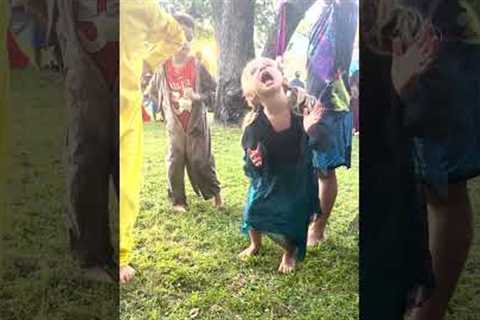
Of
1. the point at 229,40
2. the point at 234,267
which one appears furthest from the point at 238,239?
the point at 229,40

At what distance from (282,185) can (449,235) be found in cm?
77

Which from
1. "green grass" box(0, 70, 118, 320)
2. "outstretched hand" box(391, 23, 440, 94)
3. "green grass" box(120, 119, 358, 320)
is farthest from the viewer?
"green grass" box(0, 70, 118, 320)

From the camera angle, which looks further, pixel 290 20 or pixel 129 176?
pixel 129 176

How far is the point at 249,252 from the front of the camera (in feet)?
11.8

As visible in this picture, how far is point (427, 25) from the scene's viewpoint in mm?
3426

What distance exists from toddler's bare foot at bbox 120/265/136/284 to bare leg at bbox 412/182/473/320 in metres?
1.37

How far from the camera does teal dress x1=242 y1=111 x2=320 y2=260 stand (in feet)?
11.7

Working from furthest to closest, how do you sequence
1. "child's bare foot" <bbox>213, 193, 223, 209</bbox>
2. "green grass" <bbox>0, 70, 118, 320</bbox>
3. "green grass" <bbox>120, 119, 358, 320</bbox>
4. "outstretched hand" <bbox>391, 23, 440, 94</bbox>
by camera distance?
"green grass" <bbox>0, 70, 118, 320</bbox> → "child's bare foot" <bbox>213, 193, 223, 209</bbox> → "green grass" <bbox>120, 119, 358, 320</bbox> → "outstretched hand" <bbox>391, 23, 440, 94</bbox>

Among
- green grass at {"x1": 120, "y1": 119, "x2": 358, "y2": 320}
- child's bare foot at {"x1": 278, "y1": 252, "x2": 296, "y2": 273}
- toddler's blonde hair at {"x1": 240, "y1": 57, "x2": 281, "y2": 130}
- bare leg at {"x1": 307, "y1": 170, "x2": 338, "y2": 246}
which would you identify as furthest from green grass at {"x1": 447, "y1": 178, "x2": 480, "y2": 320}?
toddler's blonde hair at {"x1": 240, "y1": 57, "x2": 281, "y2": 130}

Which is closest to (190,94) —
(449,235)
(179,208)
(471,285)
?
(179,208)

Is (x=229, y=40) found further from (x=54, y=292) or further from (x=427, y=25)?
(x=54, y=292)

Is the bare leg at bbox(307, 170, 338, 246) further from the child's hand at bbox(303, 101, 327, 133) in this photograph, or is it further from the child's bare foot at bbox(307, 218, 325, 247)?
the child's hand at bbox(303, 101, 327, 133)

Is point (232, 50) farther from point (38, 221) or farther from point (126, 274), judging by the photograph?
point (38, 221)

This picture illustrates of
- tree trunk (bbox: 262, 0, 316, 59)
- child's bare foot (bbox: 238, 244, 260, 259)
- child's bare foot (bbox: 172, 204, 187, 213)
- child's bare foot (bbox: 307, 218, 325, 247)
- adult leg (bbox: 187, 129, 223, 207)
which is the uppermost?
tree trunk (bbox: 262, 0, 316, 59)
